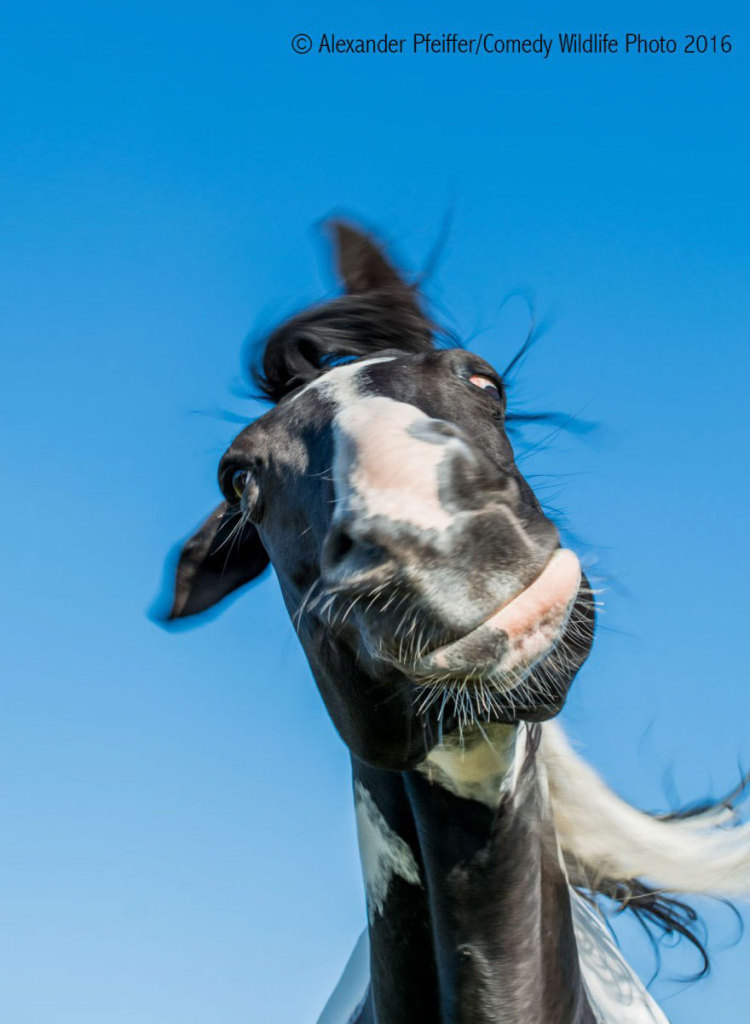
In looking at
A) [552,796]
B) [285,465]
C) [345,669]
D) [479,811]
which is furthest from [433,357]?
[552,796]

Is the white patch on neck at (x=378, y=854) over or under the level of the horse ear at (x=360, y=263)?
under

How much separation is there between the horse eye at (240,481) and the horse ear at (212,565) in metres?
0.55

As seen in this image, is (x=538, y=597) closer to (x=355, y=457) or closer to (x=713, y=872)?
(x=355, y=457)

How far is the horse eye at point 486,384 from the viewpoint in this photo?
111 inches

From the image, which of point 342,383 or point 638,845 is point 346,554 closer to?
point 342,383

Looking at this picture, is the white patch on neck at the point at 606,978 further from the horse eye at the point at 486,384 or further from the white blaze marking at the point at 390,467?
the white blaze marking at the point at 390,467

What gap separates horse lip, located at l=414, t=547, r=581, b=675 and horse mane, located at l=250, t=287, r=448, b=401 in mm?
1545

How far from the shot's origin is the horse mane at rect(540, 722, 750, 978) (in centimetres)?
318

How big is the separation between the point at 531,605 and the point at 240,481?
4.23ft

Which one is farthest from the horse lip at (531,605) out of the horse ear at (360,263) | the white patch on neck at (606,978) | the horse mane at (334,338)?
the horse ear at (360,263)

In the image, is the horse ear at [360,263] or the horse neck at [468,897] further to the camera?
the horse ear at [360,263]

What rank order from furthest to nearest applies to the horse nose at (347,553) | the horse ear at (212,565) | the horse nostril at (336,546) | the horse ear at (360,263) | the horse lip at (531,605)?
the horse ear at (360,263) < the horse ear at (212,565) < the horse nostril at (336,546) < the horse nose at (347,553) < the horse lip at (531,605)

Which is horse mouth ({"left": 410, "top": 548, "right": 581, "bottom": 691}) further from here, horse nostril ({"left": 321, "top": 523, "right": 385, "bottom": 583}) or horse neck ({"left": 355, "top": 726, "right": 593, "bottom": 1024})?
horse neck ({"left": 355, "top": 726, "right": 593, "bottom": 1024})

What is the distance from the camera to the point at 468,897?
2.59 m
